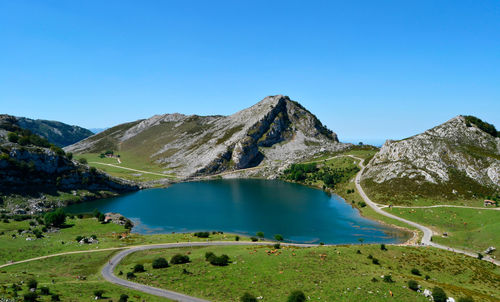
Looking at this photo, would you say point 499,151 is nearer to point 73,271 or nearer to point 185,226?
point 185,226

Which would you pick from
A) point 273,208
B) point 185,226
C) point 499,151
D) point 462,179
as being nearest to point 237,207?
point 273,208

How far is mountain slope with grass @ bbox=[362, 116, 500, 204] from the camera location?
122 metres

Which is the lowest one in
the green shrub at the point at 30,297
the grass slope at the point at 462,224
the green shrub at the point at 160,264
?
the green shrub at the point at 160,264

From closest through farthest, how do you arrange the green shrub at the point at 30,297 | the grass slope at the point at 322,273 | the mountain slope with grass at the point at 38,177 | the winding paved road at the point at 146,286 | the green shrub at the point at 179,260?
the green shrub at the point at 30,297 < the winding paved road at the point at 146,286 < the grass slope at the point at 322,273 < the green shrub at the point at 179,260 < the mountain slope with grass at the point at 38,177

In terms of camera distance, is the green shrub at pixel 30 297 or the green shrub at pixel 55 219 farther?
the green shrub at pixel 55 219

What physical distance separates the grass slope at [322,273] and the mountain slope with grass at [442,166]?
202 ft

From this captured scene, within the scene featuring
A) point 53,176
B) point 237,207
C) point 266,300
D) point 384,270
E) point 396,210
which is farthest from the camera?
point 53,176

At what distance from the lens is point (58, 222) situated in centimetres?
9988

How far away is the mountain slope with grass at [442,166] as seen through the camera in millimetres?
122438

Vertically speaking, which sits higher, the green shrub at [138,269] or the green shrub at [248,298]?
the green shrub at [248,298]

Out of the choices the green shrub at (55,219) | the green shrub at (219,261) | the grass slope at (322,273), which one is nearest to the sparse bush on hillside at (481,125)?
the grass slope at (322,273)

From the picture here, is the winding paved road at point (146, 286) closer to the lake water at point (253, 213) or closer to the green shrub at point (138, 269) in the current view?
the green shrub at point (138, 269)

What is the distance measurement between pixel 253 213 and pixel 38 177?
115291 millimetres

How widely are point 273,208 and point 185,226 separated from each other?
43.5m
